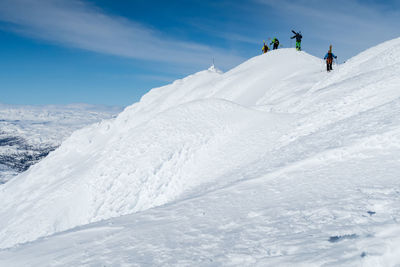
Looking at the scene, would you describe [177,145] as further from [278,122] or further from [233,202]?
[233,202]

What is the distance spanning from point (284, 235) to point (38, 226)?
16.6m

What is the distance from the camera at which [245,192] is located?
21.9ft

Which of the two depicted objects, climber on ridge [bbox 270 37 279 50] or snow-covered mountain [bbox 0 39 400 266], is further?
climber on ridge [bbox 270 37 279 50]

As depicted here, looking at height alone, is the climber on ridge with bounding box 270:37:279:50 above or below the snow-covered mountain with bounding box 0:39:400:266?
above

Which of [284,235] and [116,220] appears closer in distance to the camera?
[284,235]

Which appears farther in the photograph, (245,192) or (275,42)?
(275,42)

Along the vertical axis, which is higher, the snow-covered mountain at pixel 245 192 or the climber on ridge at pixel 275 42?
the climber on ridge at pixel 275 42

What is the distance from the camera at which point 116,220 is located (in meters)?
6.87

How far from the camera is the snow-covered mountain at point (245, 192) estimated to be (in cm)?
386

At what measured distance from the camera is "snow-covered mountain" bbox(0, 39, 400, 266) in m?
3.86

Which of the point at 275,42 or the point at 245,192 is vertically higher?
the point at 275,42

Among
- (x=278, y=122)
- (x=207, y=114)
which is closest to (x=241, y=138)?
(x=278, y=122)

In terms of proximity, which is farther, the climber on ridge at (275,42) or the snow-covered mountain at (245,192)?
the climber on ridge at (275,42)

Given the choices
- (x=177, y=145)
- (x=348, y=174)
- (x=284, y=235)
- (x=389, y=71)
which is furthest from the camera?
(x=177, y=145)
